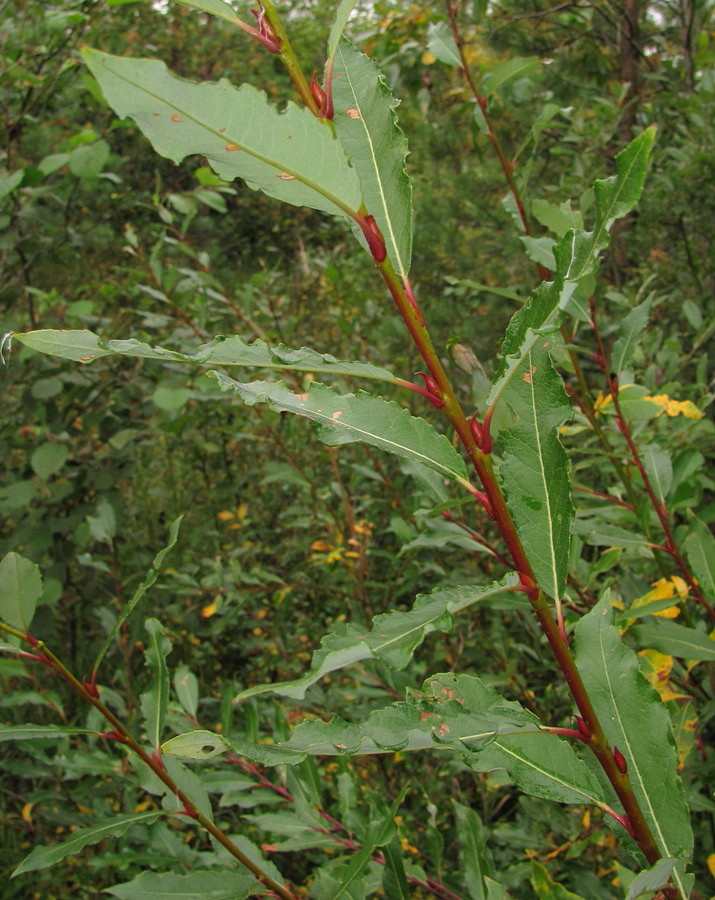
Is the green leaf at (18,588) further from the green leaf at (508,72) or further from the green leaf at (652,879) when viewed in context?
the green leaf at (508,72)

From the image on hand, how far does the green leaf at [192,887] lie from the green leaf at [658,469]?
82cm

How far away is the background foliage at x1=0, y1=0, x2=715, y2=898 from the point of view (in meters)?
1.33

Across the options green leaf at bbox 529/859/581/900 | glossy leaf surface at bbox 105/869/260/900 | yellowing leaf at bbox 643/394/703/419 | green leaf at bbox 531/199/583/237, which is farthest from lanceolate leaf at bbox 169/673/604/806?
yellowing leaf at bbox 643/394/703/419

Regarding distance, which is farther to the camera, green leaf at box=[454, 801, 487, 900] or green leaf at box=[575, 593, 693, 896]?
green leaf at box=[454, 801, 487, 900]

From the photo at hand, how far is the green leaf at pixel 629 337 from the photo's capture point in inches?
49.9

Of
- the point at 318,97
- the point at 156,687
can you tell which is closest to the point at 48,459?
the point at 156,687

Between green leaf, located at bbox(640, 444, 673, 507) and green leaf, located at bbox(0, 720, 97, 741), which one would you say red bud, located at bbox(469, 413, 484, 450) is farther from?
green leaf, located at bbox(640, 444, 673, 507)

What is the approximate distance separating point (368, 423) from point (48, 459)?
5.81ft

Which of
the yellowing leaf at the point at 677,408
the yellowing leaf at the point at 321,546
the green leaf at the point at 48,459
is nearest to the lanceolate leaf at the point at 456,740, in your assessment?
the yellowing leaf at the point at 677,408

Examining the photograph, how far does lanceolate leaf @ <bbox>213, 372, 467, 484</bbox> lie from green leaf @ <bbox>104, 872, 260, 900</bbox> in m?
0.59

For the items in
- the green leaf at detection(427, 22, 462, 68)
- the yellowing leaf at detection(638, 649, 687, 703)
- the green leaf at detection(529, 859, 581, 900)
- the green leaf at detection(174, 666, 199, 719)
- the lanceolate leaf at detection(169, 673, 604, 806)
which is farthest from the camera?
the green leaf at detection(427, 22, 462, 68)

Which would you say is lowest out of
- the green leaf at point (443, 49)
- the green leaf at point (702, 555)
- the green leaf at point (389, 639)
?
the green leaf at point (702, 555)

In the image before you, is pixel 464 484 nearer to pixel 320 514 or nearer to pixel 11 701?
pixel 11 701

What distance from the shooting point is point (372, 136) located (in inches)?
25.1
